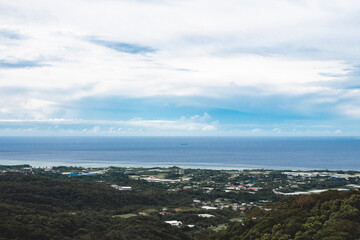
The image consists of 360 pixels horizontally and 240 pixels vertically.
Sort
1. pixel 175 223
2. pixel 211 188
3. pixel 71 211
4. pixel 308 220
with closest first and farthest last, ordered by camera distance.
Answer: pixel 308 220 → pixel 175 223 → pixel 71 211 → pixel 211 188

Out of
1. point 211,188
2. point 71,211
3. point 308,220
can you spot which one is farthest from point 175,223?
point 211,188

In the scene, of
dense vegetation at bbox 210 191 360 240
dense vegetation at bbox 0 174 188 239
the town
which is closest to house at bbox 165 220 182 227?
the town

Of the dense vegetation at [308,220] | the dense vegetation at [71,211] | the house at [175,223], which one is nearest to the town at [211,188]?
the house at [175,223]

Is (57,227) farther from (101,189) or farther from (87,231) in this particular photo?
(101,189)

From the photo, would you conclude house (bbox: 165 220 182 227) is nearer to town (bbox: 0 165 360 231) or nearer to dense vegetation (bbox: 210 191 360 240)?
town (bbox: 0 165 360 231)

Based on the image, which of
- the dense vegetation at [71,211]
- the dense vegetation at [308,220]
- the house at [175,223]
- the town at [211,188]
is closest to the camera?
the dense vegetation at [308,220]

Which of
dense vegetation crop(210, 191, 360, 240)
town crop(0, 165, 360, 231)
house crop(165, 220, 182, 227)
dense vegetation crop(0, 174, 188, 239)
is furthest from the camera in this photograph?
town crop(0, 165, 360, 231)

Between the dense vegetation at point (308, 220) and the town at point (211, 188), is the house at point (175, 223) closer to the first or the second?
the town at point (211, 188)

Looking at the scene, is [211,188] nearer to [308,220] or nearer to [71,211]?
[71,211]
